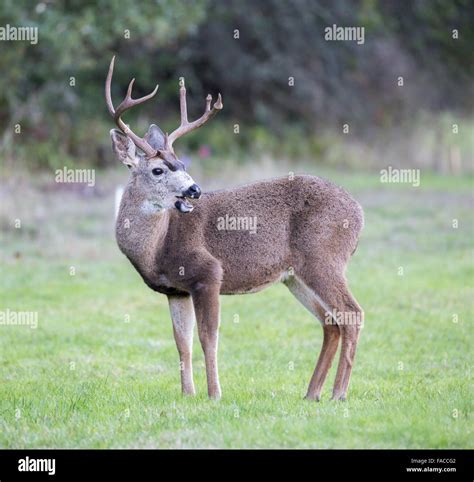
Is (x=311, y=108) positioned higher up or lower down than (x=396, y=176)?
higher up

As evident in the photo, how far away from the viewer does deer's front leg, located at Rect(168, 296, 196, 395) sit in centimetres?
808

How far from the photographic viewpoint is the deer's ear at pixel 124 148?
26.5ft

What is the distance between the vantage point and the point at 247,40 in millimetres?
29438

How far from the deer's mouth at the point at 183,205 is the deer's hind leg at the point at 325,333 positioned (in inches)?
39.7

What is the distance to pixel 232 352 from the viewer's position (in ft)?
33.2

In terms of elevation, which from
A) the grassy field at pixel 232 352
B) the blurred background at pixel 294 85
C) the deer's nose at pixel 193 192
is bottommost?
the grassy field at pixel 232 352

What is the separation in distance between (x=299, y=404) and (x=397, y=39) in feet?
85.3

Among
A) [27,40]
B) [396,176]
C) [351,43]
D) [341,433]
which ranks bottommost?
[341,433]

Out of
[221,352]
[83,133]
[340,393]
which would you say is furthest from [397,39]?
[340,393]

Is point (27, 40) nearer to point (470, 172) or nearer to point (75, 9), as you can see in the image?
point (75, 9)

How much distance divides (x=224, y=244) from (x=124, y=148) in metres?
1.11

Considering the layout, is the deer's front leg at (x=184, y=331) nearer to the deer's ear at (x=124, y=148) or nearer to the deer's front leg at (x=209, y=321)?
the deer's front leg at (x=209, y=321)

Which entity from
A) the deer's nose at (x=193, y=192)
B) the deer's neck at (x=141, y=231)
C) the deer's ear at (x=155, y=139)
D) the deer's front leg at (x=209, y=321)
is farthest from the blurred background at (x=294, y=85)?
the deer's front leg at (x=209, y=321)

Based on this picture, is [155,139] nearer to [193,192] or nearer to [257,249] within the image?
[193,192]
